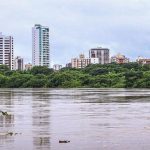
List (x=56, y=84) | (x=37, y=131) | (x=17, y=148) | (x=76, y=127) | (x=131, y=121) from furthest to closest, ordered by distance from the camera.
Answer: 1. (x=56, y=84)
2. (x=131, y=121)
3. (x=76, y=127)
4. (x=37, y=131)
5. (x=17, y=148)

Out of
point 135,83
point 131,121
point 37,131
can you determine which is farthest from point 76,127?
point 135,83

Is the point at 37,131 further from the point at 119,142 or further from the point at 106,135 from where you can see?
the point at 119,142

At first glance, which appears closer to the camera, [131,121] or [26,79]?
[131,121]

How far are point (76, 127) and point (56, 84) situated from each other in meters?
95.4

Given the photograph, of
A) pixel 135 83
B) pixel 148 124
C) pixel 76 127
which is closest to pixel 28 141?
pixel 76 127

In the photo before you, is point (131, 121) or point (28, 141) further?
point (131, 121)

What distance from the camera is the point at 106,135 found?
14.9 meters

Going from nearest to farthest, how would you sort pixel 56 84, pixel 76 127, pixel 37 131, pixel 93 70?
pixel 37 131, pixel 76 127, pixel 56 84, pixel 93 70

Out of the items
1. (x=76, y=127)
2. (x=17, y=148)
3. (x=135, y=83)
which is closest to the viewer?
(x=17, y=148)

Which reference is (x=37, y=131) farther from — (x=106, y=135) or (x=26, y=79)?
(x=26, y=79)

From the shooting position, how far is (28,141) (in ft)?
44.5

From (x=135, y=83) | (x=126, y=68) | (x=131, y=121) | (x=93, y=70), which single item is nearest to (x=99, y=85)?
(x=135, y=83)

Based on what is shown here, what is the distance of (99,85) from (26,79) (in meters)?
19.4

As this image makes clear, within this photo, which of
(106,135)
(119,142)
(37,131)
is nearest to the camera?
(119,142)
